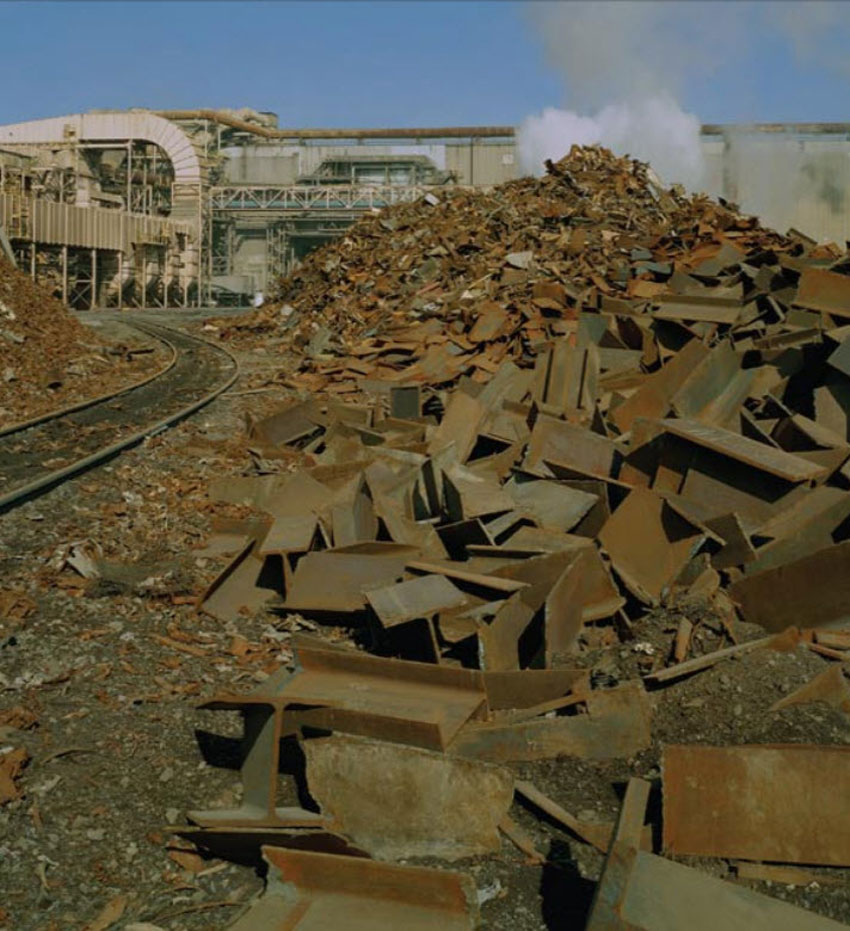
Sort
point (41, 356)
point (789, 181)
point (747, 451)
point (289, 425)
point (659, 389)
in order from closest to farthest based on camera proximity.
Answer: point (747, 451), point (659, 389), point (289, 425), point (41, 356), point (789, 181)

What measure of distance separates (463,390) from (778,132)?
4139 centimetres

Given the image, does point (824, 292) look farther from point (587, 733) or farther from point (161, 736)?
point (161, 736)

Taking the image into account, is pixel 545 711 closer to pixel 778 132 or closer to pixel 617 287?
pixel 617 287

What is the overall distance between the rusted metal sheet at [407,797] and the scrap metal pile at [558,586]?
0.04 ft

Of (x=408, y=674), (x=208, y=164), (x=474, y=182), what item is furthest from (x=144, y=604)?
(x=474, y=182)

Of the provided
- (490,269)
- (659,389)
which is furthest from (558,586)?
(490,269)

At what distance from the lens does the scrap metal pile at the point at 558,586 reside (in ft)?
13.7

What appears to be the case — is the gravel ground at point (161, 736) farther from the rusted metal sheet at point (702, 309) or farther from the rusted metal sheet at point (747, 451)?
the rusted metal sheet at point (702, 309)

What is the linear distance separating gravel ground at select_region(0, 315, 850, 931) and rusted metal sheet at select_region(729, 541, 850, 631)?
1.02ft

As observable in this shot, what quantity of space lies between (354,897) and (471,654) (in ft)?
7.41

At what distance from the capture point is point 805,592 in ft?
20.0

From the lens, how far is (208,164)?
161 feet

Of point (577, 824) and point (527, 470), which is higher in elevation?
point (527, 470)

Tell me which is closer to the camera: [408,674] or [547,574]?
[408,674]
